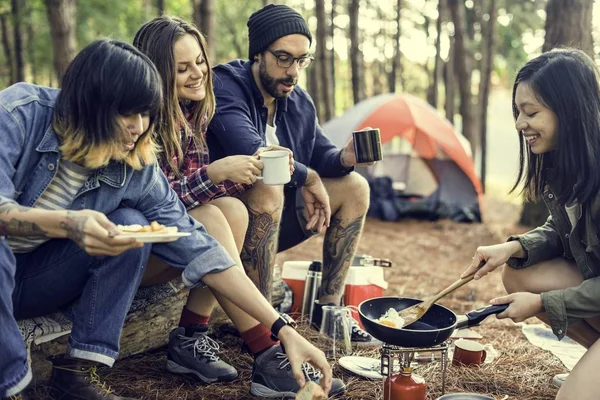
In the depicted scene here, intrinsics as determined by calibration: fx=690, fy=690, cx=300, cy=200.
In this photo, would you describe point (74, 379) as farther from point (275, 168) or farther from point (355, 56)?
point (355, 56)

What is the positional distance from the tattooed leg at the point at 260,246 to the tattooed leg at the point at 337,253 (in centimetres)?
55

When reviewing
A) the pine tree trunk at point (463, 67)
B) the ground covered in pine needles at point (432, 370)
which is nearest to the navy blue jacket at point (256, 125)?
the ground covered in pine needles at point (432, 370)

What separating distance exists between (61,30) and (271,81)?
13.9 ft

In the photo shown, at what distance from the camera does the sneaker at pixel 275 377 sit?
115 inches

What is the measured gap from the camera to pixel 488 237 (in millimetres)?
8594

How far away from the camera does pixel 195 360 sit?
3137mm

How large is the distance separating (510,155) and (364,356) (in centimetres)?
2234

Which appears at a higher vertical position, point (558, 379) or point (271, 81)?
point (271, 81)

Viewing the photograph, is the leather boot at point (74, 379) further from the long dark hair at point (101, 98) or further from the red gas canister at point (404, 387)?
the red gas canister at point (404, 387)

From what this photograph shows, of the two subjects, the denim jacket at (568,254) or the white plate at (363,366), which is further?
the white plate at (363,366)

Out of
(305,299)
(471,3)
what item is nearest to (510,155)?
(471,3)

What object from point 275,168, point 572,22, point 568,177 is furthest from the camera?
point 572,22

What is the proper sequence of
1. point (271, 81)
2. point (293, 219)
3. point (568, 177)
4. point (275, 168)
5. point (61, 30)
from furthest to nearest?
point (61, 30) → point (293, 219) → point (271, 81) → point (275, 168) → point (568, 177)

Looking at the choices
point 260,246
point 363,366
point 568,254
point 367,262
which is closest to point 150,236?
point 260,246
